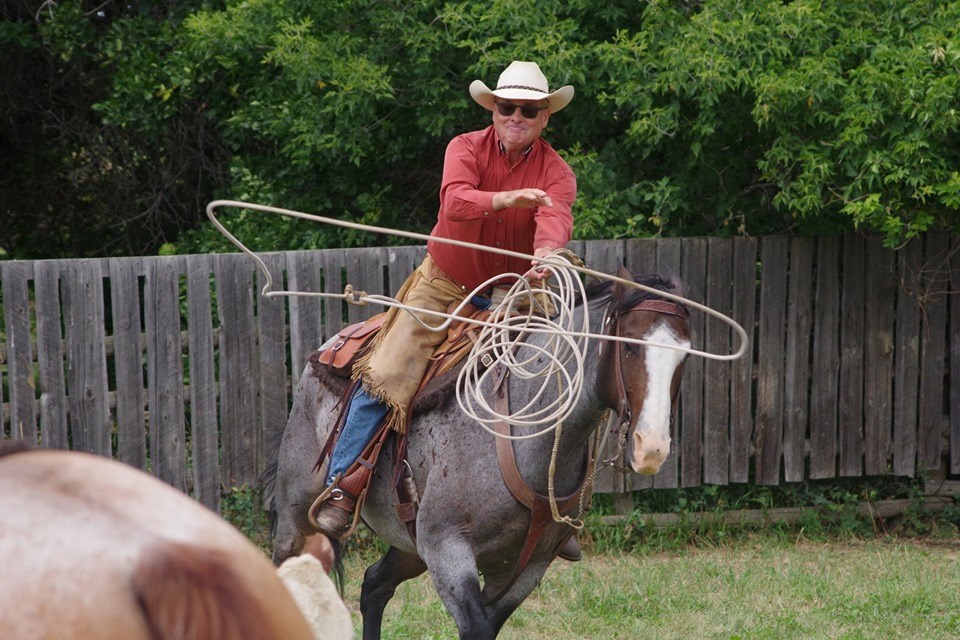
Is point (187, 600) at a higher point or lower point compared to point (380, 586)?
higher

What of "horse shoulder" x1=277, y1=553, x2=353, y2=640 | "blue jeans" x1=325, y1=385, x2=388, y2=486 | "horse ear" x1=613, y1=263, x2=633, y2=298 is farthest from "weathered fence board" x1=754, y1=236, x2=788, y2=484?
"horse shoulder" x1=277, y1=553, x2=353, y2=640

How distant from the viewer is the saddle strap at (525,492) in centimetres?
405

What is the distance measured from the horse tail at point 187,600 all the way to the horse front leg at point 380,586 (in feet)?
13.9

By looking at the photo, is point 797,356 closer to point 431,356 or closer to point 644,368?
point 431,356

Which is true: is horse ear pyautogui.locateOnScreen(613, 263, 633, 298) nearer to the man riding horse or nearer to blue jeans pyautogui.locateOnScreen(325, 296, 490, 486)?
the man riding horse

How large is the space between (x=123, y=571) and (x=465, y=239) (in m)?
3.55

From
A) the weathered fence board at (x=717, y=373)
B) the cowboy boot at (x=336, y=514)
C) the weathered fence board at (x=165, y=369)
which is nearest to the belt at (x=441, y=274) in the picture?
the cowboy boot at (x=336, y=514)

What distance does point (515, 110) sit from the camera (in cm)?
448

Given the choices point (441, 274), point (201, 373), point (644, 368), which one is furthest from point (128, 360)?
point (644, 368)

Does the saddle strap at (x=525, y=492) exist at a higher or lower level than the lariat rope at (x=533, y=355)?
lower

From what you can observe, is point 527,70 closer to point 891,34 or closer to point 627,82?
point 627,82

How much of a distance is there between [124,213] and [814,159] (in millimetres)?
6353

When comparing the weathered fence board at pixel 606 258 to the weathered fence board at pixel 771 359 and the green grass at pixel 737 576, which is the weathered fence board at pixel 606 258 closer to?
the green grass at pixel 737 576

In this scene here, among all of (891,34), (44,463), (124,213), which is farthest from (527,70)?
(124,213)
